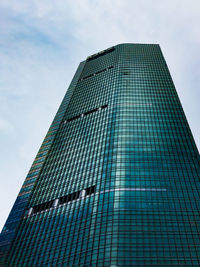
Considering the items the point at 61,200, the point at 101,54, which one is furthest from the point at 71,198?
the point at 101,54

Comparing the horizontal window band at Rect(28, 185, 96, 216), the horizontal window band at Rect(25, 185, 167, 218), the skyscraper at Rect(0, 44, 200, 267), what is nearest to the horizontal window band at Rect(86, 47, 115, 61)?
the skyscraper at Rect(0, 44, 200, 267)

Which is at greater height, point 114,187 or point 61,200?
point 114,187

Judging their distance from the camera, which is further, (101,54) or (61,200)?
(101,54)

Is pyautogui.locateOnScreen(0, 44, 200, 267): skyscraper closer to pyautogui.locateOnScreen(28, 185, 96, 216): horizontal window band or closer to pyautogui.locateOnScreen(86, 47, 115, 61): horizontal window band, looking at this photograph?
pyautogui.locateOnScreen(28, 185, 96, 216): horizontal window band

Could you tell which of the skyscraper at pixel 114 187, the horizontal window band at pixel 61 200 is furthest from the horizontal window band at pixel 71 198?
the skyscraper at pixel 114 187

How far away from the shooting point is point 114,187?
265ft

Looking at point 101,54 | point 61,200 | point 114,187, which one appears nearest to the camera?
point 114,187

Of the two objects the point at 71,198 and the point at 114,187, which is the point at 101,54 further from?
the point at 114,187

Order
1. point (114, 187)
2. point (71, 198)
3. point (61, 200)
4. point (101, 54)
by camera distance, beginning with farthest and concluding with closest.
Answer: point (101, 54)
point (61, 200)
point (71, 198)
point (114, 187)

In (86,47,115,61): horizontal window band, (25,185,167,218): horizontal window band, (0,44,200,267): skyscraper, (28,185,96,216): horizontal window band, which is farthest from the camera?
(86,47,115,61): horizontal window band

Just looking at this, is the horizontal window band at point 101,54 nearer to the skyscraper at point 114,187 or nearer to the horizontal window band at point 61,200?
the skyscraper at point 114,187

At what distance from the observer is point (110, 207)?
75562 millimetres

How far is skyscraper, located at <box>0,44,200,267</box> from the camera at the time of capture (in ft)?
221

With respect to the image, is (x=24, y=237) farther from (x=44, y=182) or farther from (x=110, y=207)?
(x=110, y=207)
